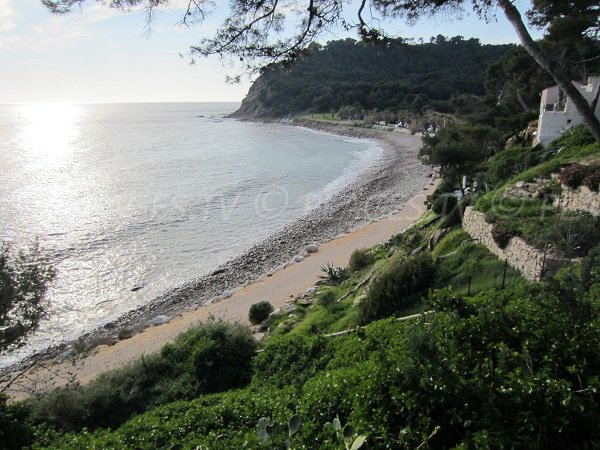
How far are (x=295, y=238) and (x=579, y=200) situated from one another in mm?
17029

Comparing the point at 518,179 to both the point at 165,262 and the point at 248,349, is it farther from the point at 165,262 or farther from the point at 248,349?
the point at 165,262

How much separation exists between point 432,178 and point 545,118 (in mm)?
21029

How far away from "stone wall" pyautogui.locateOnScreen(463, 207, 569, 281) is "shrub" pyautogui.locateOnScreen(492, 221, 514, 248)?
0.41 ft

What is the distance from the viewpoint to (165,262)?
24.2m

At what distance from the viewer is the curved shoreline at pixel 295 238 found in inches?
704

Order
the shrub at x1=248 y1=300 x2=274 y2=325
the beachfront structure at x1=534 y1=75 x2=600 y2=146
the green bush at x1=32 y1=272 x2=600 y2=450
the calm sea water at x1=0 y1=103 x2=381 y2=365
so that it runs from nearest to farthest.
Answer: the green bush at x1=32 y1=272 x2=600 y2=450 < the shrub at x1=248 y1=300 x2=274 y2=325 < the beachfront structure at x1=534 y1=75 x2=600 y2=146 < the calm sea water at x1=0 y1=103 x2=381 y2=365

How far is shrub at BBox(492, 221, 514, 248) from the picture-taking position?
10.9m

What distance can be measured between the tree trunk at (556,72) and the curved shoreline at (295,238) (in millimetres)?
11472

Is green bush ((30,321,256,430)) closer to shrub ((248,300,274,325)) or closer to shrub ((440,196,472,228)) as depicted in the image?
shrub ((248,300,274,325))

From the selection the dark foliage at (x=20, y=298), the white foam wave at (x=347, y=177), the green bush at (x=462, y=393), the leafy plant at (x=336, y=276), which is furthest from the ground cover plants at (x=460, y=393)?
the white foam wave at (x=347, y=177)

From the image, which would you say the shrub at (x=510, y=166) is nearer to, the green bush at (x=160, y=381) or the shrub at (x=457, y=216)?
the shrub at (x=457, y=216)

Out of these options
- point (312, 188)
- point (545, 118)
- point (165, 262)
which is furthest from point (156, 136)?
point (545, 118)

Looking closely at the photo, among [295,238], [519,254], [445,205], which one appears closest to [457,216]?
[445,205]

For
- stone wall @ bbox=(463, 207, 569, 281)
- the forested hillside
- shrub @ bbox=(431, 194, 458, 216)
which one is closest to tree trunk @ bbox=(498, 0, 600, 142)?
stone wall @ bbox=(463, 207, 569, 281)
